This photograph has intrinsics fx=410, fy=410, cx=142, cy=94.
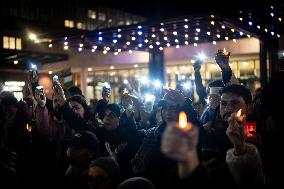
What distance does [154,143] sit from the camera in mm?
4035

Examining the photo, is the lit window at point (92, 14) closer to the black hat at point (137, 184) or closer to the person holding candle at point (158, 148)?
the person holding candle at point (158, 148)

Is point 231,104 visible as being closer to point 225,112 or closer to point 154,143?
point 225,112

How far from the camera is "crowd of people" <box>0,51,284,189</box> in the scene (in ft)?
8.42

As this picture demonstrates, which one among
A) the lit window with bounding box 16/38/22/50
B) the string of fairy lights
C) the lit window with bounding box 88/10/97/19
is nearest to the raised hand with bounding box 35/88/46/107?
the string of fairy lights

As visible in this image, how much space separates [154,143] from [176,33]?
7.46 m

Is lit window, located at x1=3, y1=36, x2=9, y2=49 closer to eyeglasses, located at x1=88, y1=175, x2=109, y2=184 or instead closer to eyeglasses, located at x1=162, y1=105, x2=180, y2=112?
eyeglasses, located at x1=162, y1=105, x2=180, y2=112

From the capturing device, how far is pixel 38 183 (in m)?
4.99

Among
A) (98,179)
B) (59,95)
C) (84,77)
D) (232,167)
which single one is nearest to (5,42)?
(84,77)

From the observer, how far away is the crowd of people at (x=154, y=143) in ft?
8.42

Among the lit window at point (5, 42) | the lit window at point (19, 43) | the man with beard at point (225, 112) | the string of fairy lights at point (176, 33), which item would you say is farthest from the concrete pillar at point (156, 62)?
the lit window at point (19, 43)

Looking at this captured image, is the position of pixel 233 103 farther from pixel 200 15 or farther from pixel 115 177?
pixel 200 15

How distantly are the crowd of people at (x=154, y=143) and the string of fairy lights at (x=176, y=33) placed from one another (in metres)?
2.68

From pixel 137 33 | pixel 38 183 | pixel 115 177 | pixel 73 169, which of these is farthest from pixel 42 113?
pixel 137 33

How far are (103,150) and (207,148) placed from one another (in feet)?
5.69
